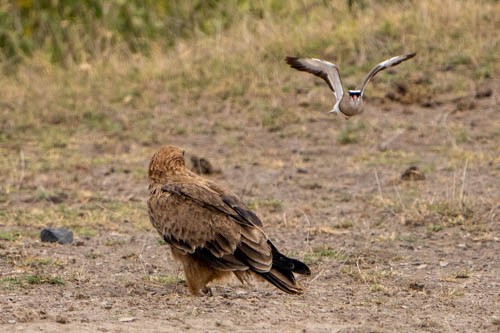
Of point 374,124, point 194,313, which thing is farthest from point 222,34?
point 194,313

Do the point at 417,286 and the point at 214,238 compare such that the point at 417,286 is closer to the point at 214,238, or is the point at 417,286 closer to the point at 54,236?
the point at 214,238

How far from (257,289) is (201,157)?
14.8ft

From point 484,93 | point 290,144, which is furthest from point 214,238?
point 484,93

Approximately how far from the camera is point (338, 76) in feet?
20.8

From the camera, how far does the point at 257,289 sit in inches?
255

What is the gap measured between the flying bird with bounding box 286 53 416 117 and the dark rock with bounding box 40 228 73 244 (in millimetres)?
2363

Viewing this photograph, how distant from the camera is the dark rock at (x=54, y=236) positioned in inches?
302

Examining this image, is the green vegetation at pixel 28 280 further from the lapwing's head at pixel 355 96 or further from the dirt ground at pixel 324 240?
the lapwing's head at pixel 355 96

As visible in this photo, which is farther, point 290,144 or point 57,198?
point 290,144

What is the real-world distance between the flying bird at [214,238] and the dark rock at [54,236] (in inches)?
56.0

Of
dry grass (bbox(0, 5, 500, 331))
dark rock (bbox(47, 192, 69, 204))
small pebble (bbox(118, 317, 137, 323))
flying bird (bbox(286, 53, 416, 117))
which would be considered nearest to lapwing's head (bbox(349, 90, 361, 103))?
flying bird (bbox(286, 53, 416, 117))

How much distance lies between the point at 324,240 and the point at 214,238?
1938mm

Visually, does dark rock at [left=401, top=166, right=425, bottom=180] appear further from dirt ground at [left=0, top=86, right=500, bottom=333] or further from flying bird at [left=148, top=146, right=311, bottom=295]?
flying bird at [left=148, top=146, right=311, bottom=295]

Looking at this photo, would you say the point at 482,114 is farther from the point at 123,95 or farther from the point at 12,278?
the point at 12,278
